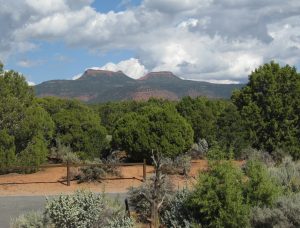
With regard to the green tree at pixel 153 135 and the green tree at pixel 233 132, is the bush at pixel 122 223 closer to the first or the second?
the green tree at pixel 153 135

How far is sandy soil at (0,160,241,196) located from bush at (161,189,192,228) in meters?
5.77

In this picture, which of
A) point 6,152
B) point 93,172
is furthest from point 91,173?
point 6,152

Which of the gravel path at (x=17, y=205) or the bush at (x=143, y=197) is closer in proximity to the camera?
the bush at (x=143, y=197)

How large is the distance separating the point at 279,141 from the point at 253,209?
14687 mm

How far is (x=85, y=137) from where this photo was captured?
24375 millimetres

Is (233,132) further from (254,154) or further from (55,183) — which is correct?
(55,183)

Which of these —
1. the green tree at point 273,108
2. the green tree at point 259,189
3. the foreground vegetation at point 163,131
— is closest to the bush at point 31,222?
the green tree at point 259,189

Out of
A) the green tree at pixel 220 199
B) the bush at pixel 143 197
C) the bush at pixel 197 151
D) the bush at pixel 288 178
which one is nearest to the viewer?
the green tree at pixel 220 199

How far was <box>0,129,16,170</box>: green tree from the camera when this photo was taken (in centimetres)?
1950

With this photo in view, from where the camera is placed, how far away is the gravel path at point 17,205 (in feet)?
42.4

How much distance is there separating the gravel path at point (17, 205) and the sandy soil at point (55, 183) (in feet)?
3.86

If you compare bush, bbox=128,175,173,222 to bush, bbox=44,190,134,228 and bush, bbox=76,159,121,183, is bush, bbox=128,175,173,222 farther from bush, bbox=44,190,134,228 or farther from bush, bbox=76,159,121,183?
bush, bbox=76,159,121,183

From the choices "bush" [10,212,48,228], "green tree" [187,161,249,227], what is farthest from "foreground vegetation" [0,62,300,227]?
"bush" [10,212,48,228]

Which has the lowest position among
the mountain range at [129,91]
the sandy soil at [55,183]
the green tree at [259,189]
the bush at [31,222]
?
the sandy soil at [55,183]
